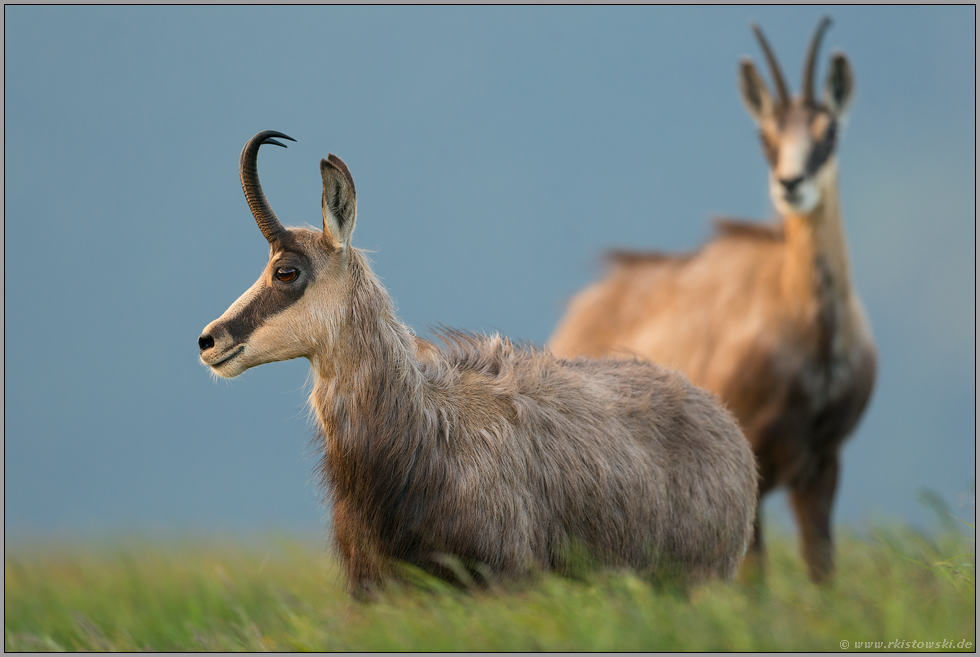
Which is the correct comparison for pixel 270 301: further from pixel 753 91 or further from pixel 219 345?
pixel 753 91

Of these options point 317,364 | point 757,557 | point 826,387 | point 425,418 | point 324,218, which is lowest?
point 757,557

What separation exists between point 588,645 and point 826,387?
5.01 metres

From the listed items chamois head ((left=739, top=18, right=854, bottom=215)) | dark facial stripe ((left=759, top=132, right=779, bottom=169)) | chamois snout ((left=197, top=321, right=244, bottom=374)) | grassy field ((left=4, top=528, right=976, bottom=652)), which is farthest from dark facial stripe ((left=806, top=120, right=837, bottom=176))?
chamois snout ((left=197, top=321, right=244, bottom=374))

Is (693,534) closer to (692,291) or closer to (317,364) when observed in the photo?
(317,364)

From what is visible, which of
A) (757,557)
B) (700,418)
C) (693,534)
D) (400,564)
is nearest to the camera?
(400,564)

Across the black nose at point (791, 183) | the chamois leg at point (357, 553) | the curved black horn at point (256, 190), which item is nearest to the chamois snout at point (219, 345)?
the curved black horn at point (256, 190)

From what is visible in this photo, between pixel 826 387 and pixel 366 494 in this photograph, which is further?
pixel 826 387

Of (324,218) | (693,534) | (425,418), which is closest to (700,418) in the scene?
(693,534)

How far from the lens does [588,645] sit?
11.0 ft

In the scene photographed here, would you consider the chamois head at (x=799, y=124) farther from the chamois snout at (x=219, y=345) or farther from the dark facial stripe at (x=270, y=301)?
the chamois snout at (x=219, y=345)

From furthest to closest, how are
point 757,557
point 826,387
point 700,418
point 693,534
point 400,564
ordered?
point 826,387, point 757,557, point 700,418, point 693,534, point 400,564

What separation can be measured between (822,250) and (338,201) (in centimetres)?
481

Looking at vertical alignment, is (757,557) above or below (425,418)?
below

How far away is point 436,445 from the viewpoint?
427 centimetres
